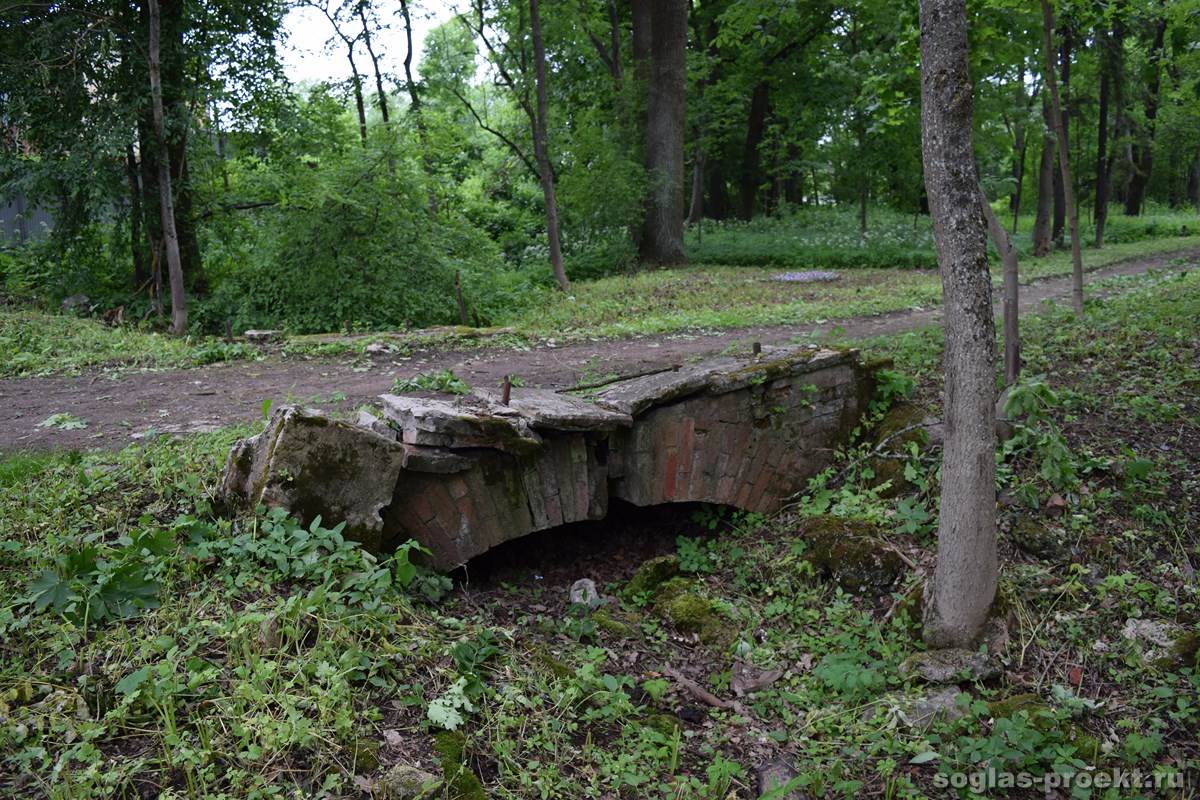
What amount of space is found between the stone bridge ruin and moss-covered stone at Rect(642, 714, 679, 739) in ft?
5.26

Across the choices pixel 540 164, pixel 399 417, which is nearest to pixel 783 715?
pixel 399 417

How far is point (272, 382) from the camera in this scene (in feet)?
24.4

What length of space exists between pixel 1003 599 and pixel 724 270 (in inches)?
495

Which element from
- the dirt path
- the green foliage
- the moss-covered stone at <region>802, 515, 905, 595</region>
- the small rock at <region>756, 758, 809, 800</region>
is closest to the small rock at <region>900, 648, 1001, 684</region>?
the moss-covered stone at <region>802, 515, 905, 595</region>

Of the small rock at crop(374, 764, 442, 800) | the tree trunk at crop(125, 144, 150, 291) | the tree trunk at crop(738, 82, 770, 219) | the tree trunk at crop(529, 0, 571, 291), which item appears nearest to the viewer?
the small rock at crop(374, 764, 442, 800)

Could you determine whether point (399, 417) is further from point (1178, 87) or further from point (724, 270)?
point (1178, 87)

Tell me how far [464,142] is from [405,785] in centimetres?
1552

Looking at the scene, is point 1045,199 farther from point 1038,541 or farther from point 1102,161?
point 1038,541

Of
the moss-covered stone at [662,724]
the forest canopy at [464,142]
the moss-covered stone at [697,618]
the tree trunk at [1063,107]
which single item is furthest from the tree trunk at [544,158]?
the moss-covered stone at [662,724]

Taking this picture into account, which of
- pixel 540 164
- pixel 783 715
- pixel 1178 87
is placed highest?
pixel 1178 87

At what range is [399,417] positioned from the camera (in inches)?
196

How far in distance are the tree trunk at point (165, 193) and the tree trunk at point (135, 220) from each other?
1032 mm

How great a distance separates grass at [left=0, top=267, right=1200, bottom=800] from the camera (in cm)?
296

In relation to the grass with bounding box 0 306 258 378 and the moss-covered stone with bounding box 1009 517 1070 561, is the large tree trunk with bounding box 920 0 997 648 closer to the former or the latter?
the moss-covered stone with bounding box 1009 517 1070 561
